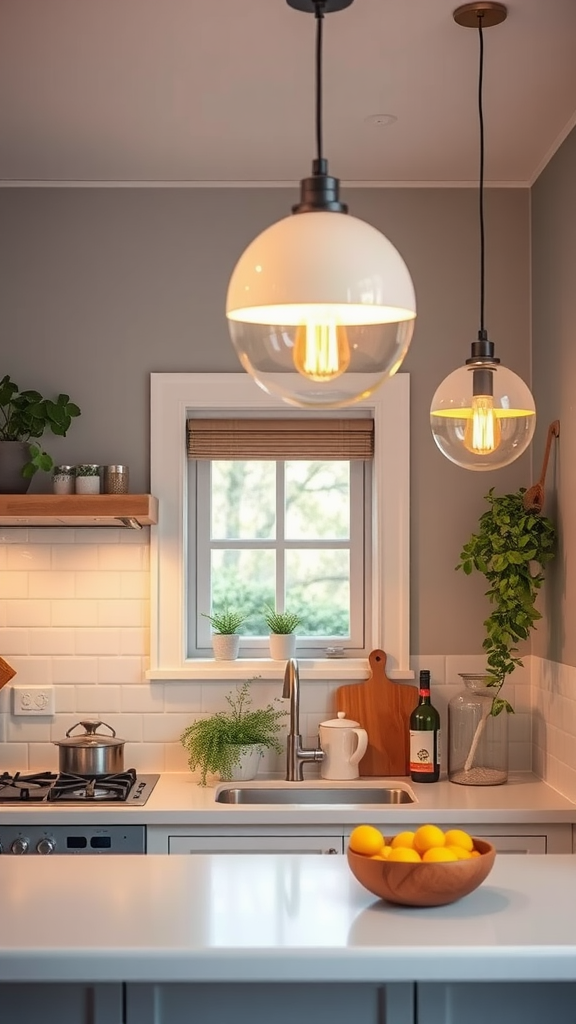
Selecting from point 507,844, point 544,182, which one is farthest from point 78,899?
point 544,182

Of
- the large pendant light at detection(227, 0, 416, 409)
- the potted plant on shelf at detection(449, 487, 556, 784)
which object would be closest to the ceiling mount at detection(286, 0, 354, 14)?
the large pendant light at detection(227, 0, 416, 409)

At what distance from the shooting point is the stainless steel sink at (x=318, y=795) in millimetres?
3789

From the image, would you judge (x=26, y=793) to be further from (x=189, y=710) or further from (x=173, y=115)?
(x=173, y=115)

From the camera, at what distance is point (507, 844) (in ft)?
11.3

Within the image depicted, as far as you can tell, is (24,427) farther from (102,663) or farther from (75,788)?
(75,788)

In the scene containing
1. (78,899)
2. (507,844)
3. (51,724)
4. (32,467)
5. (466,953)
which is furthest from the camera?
(51,724)

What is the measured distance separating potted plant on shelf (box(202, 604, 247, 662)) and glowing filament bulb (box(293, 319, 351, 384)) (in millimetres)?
2524

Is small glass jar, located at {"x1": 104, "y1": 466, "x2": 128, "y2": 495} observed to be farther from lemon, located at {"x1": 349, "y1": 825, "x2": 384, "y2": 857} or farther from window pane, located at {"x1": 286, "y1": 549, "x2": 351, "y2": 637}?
lemon, located at {"x1": 349, "y1": 825, "x2": 384, "y2": 857}

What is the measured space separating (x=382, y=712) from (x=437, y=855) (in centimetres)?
178

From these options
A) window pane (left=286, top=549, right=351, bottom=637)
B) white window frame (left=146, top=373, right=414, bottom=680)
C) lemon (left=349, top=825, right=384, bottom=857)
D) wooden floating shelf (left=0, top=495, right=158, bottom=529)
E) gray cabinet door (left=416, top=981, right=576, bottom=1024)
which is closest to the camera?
gray cabinet door (left=416, top=981, right=576, bottom=1024)

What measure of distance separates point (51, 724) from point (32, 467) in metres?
0.91

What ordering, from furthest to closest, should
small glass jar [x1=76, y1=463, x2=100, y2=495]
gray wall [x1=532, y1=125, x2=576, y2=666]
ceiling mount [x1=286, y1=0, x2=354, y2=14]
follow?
small glass jar [x1=76, y1=463, x2=100, y2=495] < gray wall [x1=532, y1=125, x2=576, y2=666] < ceiling mount [x1=286, y1=0, x2=354, y2=14]

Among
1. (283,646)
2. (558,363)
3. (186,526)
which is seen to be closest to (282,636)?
(283,646)

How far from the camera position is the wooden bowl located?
220cm
